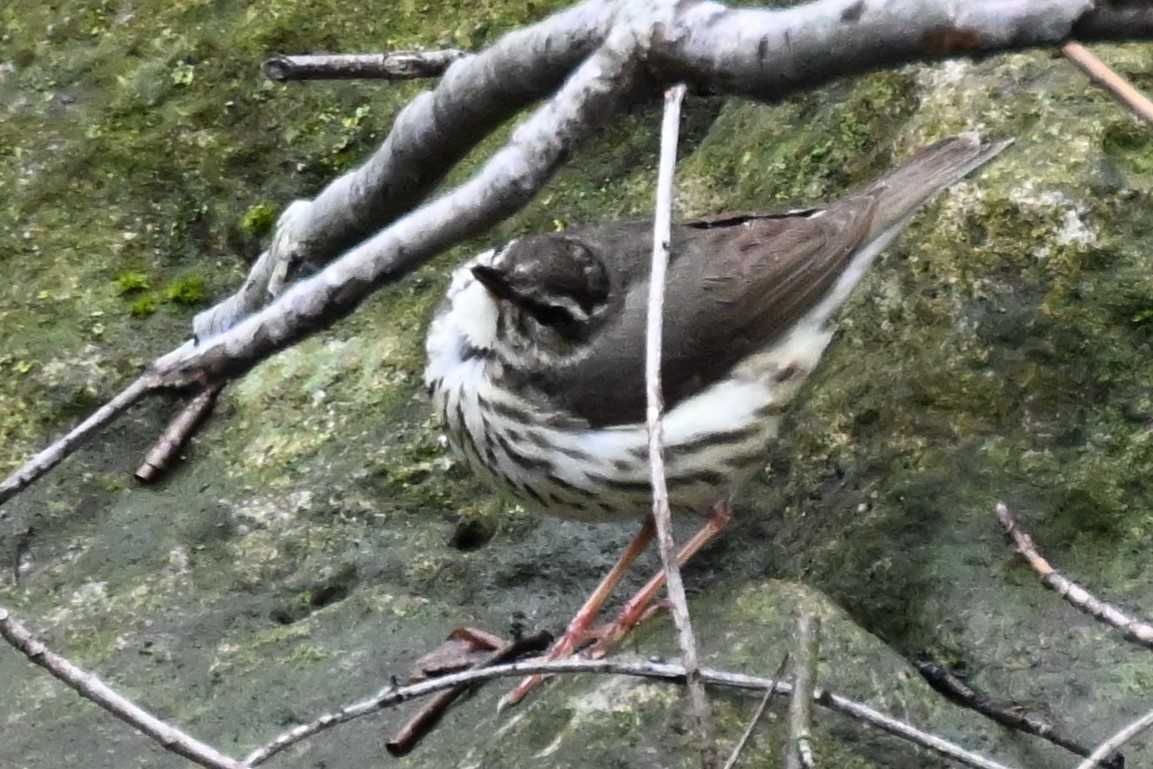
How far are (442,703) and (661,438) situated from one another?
1.33m

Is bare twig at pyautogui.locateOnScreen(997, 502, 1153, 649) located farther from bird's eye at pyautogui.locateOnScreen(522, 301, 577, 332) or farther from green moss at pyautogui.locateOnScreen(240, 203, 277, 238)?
green moss at pyautogui.locateOnScreen(240, 203, 277, 238)

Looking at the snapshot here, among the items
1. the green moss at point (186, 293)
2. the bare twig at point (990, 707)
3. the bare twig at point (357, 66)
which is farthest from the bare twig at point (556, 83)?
the green moss at point (186, 293)

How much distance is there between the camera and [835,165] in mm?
3922

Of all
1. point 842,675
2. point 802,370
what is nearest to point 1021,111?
point 802,370

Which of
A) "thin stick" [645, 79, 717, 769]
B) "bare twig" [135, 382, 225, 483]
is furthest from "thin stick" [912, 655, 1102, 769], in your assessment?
"bare twig" [135, 382, 225, 483]

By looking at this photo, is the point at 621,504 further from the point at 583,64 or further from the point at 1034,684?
the point at 583,64

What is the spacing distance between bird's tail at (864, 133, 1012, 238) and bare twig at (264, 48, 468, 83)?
1205mm

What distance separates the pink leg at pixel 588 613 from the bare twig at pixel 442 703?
0.06m

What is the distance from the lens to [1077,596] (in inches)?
95.0

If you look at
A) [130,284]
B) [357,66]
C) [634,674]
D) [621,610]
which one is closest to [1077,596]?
[634,674]

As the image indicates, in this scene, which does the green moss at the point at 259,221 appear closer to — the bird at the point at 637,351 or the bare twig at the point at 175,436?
the bare twig at the point at 175,436

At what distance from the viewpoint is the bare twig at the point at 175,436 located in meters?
3.74

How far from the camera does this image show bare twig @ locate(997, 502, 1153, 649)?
89.9 inches

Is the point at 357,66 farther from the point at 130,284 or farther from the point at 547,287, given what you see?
the point at 130,284
